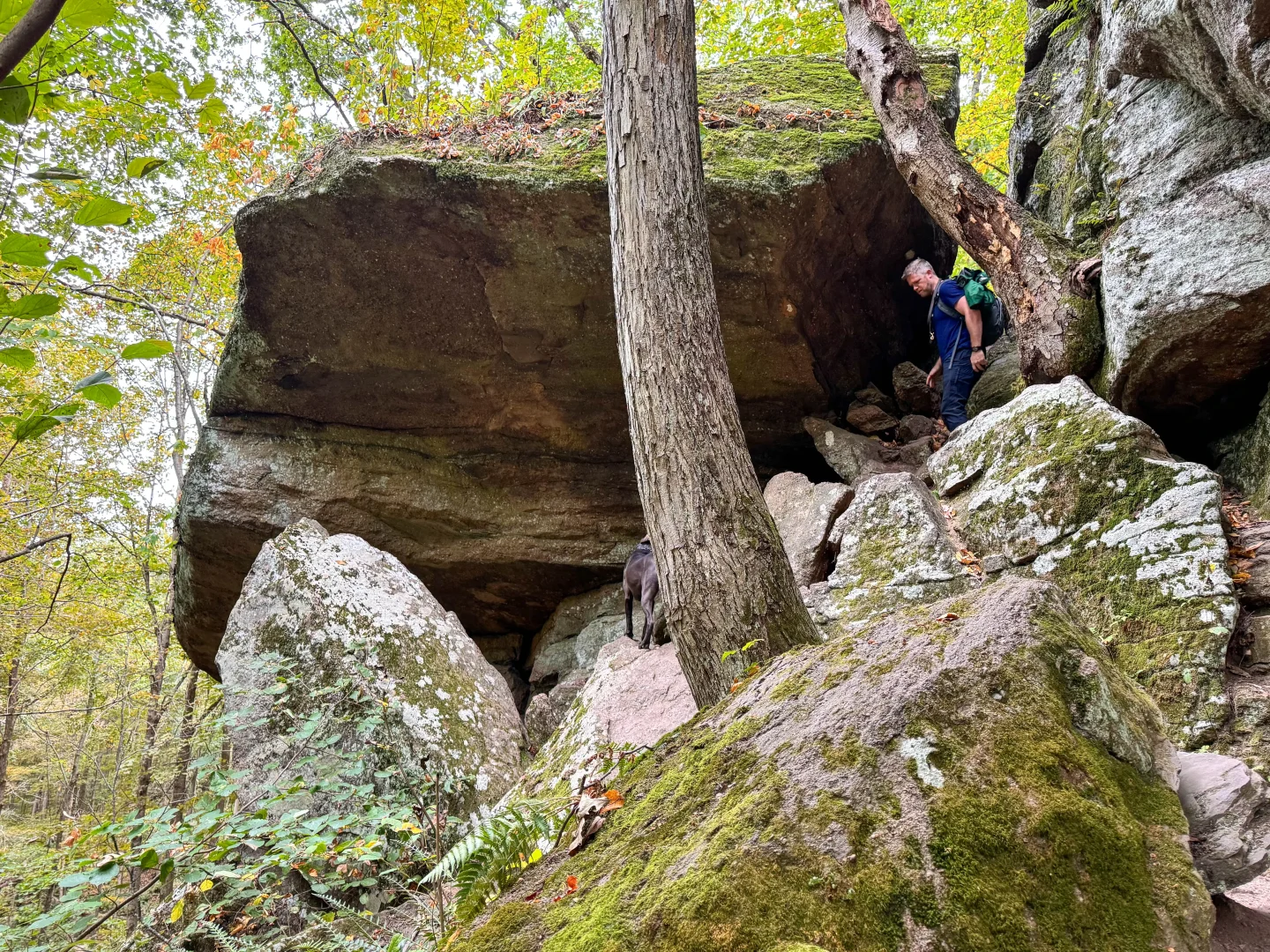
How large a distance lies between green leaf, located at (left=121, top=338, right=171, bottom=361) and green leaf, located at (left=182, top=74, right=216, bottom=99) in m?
0.51

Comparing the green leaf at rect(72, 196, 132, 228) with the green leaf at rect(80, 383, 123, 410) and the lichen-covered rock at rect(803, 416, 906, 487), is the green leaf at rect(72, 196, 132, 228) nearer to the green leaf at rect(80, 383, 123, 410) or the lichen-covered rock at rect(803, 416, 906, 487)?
the green leaf at rect(80, 383, 123, 410)

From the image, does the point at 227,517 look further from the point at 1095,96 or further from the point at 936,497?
the point at 1095,96

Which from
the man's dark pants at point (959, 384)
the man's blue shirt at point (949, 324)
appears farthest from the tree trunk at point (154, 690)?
the man's blue shirt at point (949, 324)

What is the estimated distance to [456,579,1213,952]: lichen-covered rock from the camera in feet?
4.15

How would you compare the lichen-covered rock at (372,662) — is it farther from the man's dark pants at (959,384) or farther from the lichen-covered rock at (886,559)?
the man's dark pants at (959,384)

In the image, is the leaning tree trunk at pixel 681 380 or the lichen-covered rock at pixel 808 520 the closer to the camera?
the leaning tree trunk at pixel 681 380

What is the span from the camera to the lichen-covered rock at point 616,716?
14.2 feet

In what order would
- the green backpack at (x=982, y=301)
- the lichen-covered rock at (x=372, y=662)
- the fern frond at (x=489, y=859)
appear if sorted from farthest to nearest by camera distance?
the green backpack at (x=982, y=301), the lichen-covered rock at (x=372, y=662), the fern frond at (x=489, y=859)

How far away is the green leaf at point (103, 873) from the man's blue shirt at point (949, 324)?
7.81 meters

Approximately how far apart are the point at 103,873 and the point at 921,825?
6.70 ft

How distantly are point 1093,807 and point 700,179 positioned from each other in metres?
3.49

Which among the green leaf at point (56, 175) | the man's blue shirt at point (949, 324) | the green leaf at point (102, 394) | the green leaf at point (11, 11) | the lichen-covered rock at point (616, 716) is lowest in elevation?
the lichen-covered rock at point (616, 716)

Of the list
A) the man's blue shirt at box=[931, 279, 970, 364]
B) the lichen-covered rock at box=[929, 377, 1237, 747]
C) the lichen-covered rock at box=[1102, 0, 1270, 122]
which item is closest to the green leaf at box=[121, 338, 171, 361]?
the lichen-covered rock at box=[929, 377, 1237, 747]

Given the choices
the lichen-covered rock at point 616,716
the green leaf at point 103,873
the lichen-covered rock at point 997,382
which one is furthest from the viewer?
the lichen-covered rock at point 997,382
